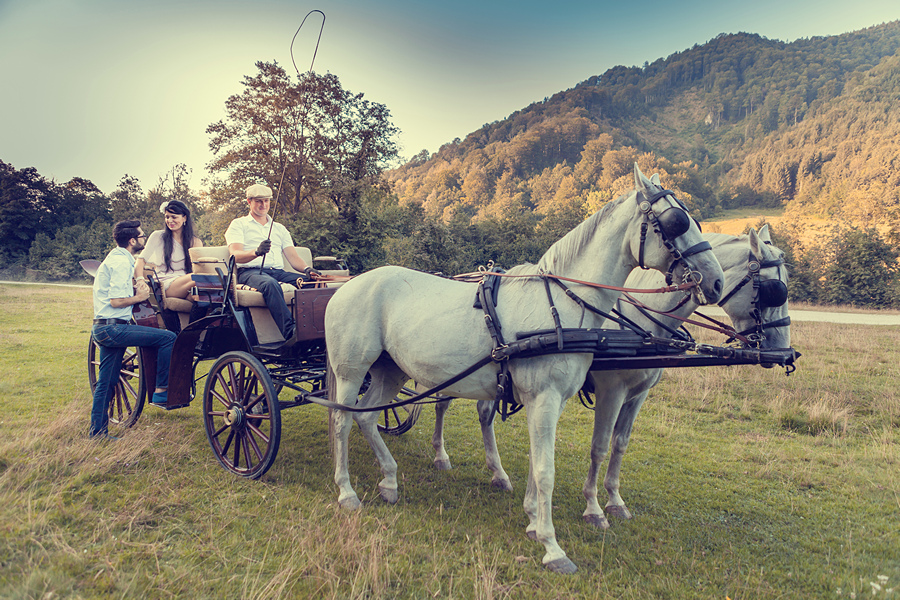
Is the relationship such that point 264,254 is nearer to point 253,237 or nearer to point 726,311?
point 253,237

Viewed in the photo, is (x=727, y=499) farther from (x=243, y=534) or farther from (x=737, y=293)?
(x=243, y=534)

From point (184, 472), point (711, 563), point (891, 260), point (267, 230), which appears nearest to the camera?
point (711, 563)

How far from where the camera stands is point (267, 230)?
5070 millimetres

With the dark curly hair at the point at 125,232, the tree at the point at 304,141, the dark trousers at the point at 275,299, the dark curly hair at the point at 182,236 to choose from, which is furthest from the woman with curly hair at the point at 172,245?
the tree at the point at 304,141

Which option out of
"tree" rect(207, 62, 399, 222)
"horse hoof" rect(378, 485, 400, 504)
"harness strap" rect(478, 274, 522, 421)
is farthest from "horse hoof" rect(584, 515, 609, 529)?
"tree" rect(207, 62, 399, 222)

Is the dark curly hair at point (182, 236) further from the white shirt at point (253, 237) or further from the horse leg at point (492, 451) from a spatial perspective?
the horse leg at point (492, 451)

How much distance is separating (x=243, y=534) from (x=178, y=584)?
24.0 inches

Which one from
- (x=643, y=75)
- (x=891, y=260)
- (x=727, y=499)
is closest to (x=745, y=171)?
(x=891, y=260)

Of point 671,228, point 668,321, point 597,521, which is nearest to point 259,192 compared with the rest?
point 671,228

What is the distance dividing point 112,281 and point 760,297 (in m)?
5.74

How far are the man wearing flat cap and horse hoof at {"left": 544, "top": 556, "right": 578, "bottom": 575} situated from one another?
2.91m

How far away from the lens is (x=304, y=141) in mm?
24703

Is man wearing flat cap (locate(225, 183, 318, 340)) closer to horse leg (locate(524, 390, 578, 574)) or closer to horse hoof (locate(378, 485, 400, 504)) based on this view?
horse hoof (locate(378, 485, 400, 504))

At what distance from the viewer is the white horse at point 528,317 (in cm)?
290
